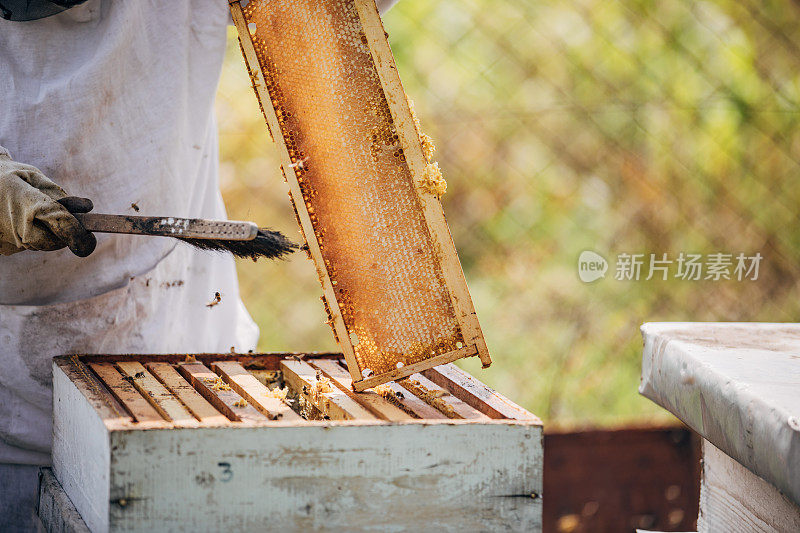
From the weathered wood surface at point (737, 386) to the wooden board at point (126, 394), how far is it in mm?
916

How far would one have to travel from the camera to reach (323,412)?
1492mm

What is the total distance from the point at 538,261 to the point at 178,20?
5.34ft

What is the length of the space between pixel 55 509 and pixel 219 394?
352 mm

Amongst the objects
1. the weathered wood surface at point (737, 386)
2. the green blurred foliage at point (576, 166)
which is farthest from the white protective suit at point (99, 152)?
the weathered wood surface at point (737, 386)

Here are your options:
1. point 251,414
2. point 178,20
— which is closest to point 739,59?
point 178,20

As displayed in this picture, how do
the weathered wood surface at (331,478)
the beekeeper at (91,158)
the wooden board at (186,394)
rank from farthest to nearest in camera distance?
the beekeeper at (91,158), the wooden board at (186,394), the weathered wood surface at (331,478)

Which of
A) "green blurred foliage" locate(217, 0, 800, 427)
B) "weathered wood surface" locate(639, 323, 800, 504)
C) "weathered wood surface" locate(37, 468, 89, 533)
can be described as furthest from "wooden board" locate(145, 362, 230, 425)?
"green blurred foliage" locate(217, 0, 800, 427)

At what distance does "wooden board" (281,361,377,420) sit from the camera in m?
1.41

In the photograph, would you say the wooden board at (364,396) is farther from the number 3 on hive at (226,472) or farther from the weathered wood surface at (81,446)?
the weathered wood surface at (81,446)

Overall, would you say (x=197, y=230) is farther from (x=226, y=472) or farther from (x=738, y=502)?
(x=738, y=502)

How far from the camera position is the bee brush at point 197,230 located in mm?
1420

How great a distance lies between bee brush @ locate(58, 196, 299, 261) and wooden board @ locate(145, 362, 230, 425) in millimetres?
256

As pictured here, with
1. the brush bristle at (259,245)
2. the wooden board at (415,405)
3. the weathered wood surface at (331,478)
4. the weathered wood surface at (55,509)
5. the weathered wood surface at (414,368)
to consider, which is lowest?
the weathered wood surface at (55,509)

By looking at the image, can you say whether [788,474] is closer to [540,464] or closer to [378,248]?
[540,464]
